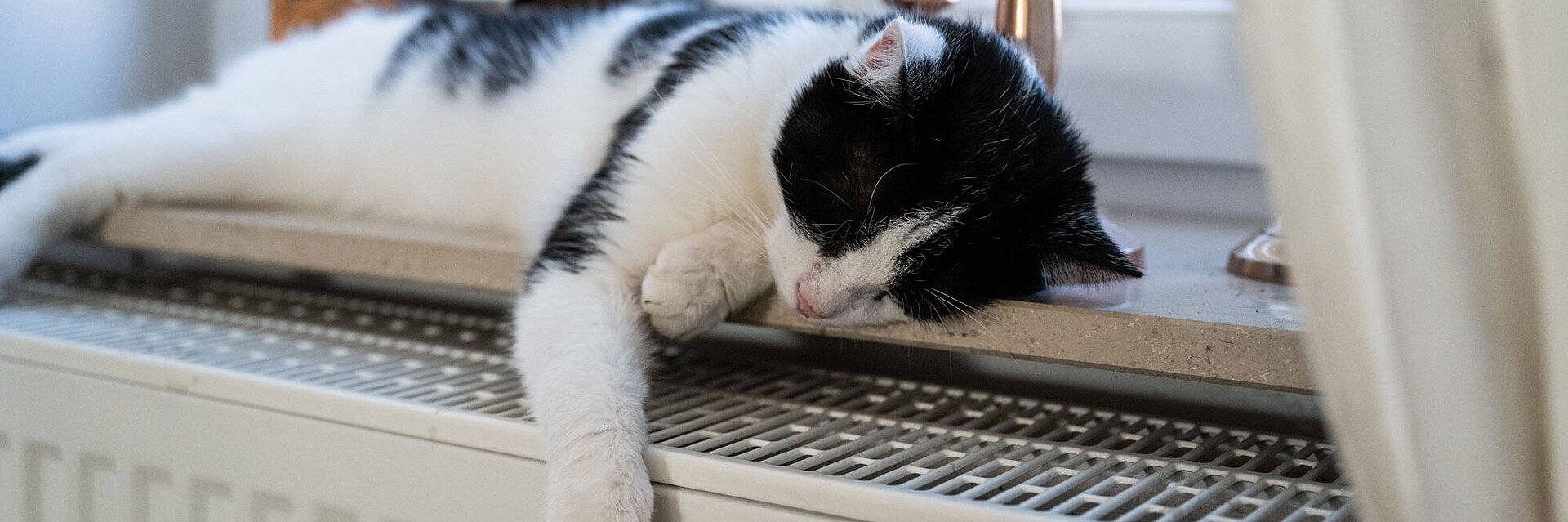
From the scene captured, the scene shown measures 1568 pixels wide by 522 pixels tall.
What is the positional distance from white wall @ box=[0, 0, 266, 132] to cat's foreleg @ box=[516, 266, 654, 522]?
3.42ft

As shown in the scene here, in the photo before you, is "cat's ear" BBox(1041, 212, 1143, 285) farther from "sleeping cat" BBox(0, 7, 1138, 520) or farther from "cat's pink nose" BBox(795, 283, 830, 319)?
"cat's pink nose" BBox(795, 283, 830, 319)

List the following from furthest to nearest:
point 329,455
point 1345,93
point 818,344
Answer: point 818,344, point 329,455, point 1345,93

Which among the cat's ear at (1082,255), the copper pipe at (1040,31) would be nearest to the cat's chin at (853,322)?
the cat's ear at (1082,255)

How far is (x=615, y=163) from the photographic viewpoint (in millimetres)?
1025

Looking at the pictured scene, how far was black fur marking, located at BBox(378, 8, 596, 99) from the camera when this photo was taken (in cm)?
138

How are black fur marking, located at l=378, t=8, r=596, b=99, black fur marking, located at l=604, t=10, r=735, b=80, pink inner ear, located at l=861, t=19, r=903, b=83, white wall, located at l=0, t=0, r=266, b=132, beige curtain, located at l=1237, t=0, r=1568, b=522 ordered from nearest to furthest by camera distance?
1. beige curtain, located at l=1237, t=0, r=1568, b=522
2. pink inner ear, located at l=861, t=19, r=903, b=83
3. black fur marking, located at l=604, t=10, r=735, b=80
4. black fur marking, located at l=378, t=8, r=596, b=99
5. white wall, located at l=0, t=0, r=266, b=132

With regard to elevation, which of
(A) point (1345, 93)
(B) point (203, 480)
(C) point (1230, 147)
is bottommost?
(B) point (203, 480)

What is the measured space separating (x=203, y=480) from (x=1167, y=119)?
1.18 metres

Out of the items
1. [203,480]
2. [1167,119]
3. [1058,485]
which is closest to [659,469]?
[1058,485]

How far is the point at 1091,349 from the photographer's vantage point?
2.64 feet

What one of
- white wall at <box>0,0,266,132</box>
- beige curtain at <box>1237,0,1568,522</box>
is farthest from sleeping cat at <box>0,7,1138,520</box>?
beige curtain at <box>1237,0,1568,522</box>

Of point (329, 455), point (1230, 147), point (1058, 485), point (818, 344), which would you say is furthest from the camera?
point (1230, 147)

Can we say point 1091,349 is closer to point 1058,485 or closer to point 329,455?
point 1058,485

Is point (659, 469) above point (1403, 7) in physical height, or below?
below
